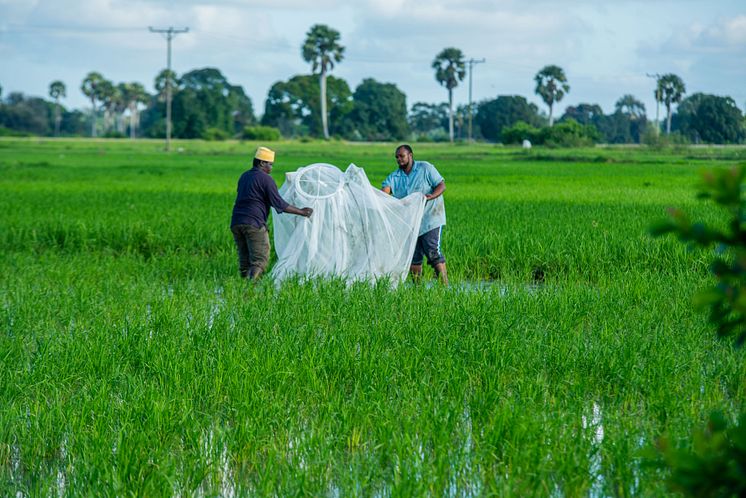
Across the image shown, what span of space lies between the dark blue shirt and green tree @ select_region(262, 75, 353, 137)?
7435 centimetres

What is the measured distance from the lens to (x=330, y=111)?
83188mm

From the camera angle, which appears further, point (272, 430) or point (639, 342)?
point (639, 342)

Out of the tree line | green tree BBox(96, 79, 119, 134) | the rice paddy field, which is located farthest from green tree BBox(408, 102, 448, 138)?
the rice paddy field

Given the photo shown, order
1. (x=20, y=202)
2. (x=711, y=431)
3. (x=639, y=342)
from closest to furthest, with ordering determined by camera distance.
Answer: (x=711, y=431) → (x=639, y=342) → (x=20, y=202)

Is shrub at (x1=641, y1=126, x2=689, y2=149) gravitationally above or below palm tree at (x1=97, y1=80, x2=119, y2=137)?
below

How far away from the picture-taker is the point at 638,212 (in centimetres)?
1361

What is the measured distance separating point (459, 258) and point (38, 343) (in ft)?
15.7

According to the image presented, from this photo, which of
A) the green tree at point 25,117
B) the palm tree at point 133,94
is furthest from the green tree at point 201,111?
the palm tree at point 133,94

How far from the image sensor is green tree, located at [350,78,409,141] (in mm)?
83812

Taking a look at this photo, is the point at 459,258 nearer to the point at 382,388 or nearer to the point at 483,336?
the point at 483,336

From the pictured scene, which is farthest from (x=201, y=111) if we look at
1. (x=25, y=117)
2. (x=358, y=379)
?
(x=358, y=379)

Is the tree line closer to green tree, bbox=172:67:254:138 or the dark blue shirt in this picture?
green tree, bbox=172:67:254:138

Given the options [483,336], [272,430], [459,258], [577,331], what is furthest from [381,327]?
[459,258]

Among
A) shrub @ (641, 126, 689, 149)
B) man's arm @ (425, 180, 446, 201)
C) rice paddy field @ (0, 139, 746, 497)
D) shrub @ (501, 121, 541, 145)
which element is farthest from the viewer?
shrub @ (501, 121, 541, 145)
